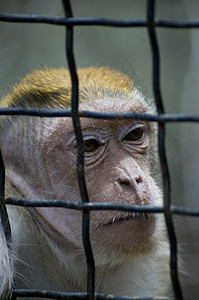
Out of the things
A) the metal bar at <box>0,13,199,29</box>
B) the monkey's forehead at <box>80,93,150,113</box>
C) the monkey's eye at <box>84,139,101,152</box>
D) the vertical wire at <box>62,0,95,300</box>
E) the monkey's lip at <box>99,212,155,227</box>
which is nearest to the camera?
the metal bar at <box>0,13,199,29</box>

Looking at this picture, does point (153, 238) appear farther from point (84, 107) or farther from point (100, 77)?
point (100, 77)

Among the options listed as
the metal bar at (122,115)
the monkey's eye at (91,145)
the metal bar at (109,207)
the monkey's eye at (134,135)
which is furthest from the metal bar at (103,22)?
the monkey's eye at (134,135)

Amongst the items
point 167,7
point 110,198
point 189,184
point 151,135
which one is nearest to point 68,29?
point 110,198

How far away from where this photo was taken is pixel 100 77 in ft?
9.33

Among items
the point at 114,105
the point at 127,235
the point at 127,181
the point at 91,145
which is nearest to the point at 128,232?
the point at 127,235

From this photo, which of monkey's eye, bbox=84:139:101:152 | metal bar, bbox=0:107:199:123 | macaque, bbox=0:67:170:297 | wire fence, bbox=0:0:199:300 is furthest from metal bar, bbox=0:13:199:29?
monkey's eye, bbox=84:139:101:152

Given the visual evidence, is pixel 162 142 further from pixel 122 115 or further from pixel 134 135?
pixel 134 135

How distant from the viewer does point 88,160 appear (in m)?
2.39

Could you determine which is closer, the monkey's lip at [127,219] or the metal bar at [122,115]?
the metal bar at [122,115]

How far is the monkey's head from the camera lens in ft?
7.30

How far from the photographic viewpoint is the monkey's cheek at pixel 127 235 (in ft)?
7.20

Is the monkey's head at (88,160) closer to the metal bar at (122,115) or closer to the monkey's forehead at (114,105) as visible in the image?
the monkey's forehead at (114,105)

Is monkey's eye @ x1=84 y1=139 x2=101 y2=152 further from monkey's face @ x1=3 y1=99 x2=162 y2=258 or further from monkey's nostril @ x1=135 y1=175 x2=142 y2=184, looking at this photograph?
monkey's nostril @ x1=135 y1=175 x2=142 y2=184

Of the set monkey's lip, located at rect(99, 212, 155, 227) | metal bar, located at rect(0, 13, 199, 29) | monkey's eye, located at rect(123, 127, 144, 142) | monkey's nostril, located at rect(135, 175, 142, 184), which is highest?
monkey's eye, located at rect(123, 127, 144, 142)
